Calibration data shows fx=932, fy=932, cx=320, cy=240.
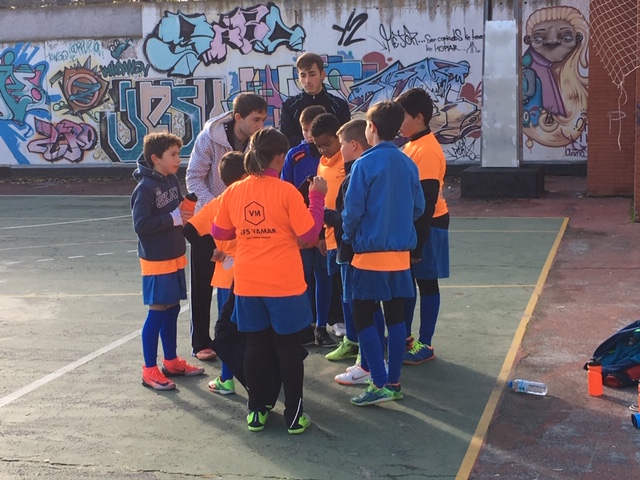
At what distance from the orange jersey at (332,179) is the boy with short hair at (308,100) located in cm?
86

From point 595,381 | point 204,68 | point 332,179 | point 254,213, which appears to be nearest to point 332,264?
point 332,179

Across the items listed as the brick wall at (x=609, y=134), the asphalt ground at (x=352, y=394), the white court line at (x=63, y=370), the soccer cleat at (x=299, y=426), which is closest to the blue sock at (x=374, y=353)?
the asphalt ground at (x=352, y=394)

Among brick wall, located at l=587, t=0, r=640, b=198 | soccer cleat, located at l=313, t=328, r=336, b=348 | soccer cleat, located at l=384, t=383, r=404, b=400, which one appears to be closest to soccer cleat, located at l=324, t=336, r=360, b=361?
soccer cleat, located at l=313, t=328, r=336, b=348

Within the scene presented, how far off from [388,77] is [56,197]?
8.20 meters

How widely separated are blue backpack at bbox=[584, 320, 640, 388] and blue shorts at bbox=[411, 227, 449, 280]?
120cm

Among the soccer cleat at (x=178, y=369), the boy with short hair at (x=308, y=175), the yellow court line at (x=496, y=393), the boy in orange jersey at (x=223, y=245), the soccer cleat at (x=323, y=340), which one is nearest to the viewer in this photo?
the yellow court line at (x=496, y=393)

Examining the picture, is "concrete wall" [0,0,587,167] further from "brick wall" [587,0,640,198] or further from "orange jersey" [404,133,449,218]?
"orange jersey" [404,133,449,218]

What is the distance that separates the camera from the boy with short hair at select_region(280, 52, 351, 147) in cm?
742

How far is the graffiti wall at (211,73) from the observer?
21.9 meters

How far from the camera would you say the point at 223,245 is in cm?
603

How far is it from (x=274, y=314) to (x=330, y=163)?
1.83 m

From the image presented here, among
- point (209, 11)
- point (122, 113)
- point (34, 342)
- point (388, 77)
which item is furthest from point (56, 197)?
point (34, 342)

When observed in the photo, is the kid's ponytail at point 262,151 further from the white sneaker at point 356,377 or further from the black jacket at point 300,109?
the black jacket at point 300,109

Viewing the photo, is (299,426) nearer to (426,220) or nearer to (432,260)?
(426,220)
